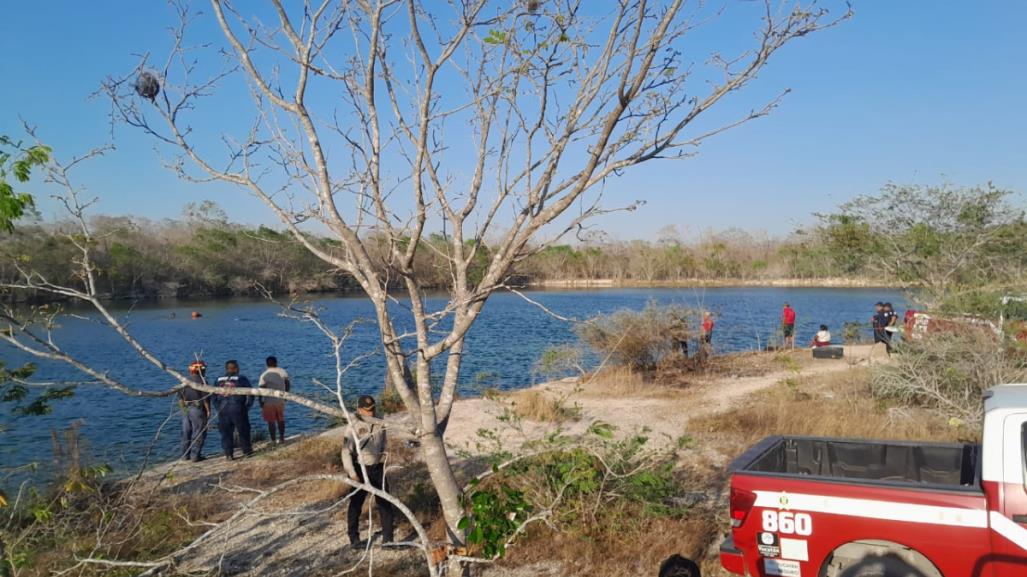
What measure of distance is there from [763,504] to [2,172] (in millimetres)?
5724

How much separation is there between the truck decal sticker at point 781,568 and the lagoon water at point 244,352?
13.2 feet

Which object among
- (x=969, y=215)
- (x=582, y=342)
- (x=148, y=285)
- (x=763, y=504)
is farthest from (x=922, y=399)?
(x=148, y=285)

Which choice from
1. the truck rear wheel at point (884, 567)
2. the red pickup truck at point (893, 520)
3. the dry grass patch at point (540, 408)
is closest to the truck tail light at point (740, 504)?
the red pickup truck at point (893, 520)

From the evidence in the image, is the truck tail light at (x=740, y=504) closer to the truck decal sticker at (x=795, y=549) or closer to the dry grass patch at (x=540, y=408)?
the truck decal sticker at (x=795, y=549)

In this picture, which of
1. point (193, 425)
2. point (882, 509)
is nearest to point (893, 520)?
point (882, 509)

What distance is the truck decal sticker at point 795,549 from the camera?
492cm

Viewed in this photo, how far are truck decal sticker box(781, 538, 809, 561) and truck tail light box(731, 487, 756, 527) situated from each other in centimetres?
31

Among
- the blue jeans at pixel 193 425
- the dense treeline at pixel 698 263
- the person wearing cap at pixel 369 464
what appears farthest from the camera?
the dense treeline at pixel 698 263

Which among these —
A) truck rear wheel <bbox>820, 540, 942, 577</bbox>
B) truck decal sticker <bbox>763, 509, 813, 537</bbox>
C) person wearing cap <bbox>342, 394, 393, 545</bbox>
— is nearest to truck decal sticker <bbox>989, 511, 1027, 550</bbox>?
truck rear wheel <bbox>820, 540, 942, 577</bbox>

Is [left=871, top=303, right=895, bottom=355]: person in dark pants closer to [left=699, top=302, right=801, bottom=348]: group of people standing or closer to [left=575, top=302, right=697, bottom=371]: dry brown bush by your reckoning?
[left=699, top=302, right=801, bottom=348]: group of people standing

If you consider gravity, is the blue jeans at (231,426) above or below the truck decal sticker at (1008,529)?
below

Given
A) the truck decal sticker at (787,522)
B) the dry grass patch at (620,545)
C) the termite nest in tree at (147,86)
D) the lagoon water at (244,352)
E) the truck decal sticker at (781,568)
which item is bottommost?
the lagoon water at (244,352)

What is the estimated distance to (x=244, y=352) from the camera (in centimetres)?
2772

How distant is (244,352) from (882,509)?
86.7 feet
